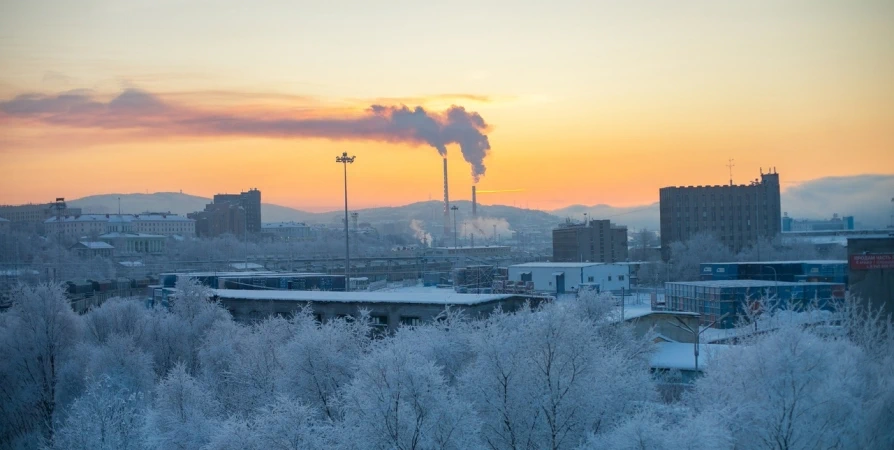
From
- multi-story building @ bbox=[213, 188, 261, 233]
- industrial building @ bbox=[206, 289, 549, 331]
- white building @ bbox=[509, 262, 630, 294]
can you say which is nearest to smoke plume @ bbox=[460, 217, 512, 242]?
multi-story building @ bbox=[213, 188, 261, 233]

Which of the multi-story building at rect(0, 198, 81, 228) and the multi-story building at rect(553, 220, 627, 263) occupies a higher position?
the multi-story building at rect(0, 198, 81, 228)

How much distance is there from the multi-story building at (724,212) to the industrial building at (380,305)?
157ft

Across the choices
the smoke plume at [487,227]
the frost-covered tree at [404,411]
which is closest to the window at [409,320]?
the frost-covered tree at [404,411]

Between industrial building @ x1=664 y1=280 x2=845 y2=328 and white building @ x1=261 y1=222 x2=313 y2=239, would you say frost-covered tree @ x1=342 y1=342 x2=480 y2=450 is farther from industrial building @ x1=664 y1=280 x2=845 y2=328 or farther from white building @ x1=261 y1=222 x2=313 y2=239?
white building @ x1=261 y1=222 x2=313 y2=239

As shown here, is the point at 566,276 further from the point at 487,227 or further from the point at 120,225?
the point at 487,227

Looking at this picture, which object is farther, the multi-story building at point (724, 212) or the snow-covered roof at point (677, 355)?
the multi-story building at point (724, 212)

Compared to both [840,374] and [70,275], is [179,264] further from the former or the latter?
[840,374]

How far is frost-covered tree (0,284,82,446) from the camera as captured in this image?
21.2 m

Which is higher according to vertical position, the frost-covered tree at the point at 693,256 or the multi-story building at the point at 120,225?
the multi-story building at the point at 120,225

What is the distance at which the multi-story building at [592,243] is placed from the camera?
2394 inches

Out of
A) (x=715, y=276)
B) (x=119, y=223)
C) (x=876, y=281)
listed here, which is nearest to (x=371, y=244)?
(x=119, y=223)

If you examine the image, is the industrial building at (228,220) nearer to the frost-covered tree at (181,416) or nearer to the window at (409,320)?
the window at (409,320)

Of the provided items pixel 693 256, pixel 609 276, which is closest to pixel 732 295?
pixel 609 276

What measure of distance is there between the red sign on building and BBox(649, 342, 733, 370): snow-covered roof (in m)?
4.03
